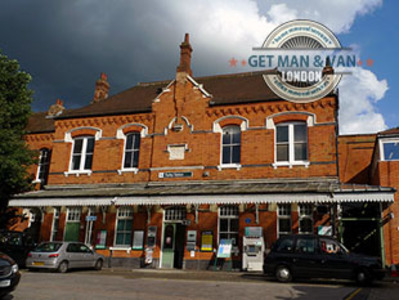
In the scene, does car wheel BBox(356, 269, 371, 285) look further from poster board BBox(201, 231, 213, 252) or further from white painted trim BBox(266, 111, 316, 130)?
white painted trim BBox(266, 111, 316, 130)

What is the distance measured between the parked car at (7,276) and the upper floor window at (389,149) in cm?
1442

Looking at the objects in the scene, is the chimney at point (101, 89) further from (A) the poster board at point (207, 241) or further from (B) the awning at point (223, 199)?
(A) the poster board at point (207, 241)

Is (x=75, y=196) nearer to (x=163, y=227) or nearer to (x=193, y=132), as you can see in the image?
(x=163, y=227)

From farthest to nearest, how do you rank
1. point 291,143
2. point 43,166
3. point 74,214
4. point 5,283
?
point 43,166 < point 74,214 < point 291,143 < point 5,283

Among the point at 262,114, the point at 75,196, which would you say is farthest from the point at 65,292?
the point at 262,114

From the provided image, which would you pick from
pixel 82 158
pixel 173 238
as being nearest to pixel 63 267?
pixel 173 238

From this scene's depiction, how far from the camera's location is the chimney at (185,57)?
21.1m

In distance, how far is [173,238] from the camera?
60.7 ft

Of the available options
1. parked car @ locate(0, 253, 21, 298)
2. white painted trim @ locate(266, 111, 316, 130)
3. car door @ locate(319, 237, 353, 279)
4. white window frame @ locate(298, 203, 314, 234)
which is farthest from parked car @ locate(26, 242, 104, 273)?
white painted trim @ locate(266, 111, 316, 130)

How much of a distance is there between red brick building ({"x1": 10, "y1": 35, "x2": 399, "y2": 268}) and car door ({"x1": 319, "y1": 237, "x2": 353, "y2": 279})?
2.44m

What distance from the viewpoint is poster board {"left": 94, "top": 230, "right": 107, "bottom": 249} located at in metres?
19.4

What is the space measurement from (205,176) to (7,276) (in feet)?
37.5

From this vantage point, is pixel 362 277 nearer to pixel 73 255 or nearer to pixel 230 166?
pixel 230 166

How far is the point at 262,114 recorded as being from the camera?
18688mm
